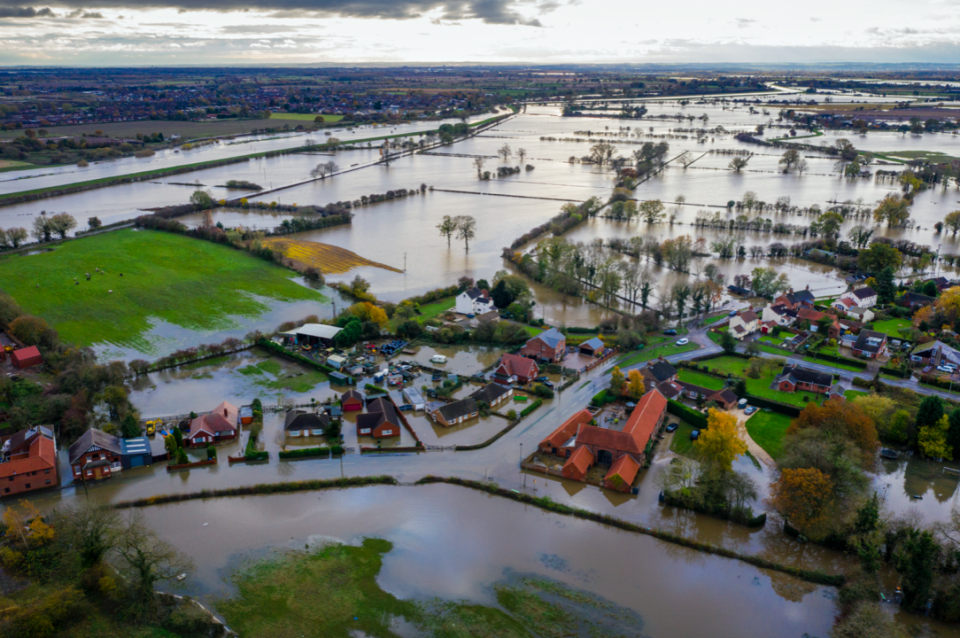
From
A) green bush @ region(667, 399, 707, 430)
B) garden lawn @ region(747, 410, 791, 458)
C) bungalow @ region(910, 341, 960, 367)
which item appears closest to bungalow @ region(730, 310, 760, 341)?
bungalow @ region(910, 341, 960, 367)

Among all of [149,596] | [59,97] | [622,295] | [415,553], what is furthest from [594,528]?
[59,97]

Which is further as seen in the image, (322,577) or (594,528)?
(594,528)

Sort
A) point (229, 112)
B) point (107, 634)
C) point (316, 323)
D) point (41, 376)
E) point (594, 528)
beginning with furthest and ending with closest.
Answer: point (229, 112)
point (316, 323)
point (41, 376)
point (594, 528)
point (107, 634)

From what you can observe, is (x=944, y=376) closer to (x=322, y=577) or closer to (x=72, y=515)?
(x=322, y=577)

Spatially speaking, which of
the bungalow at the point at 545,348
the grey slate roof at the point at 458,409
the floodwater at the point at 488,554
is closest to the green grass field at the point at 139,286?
the bungalow at the point at 545,348

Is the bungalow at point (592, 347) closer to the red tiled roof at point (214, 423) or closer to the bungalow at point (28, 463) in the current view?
the red tiled roof at point (214, 423)

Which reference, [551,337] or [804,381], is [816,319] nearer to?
[804,381]
